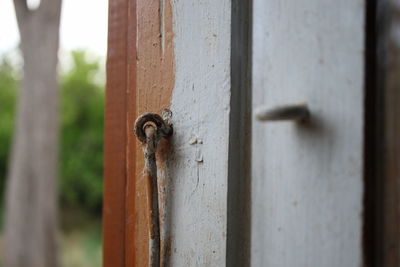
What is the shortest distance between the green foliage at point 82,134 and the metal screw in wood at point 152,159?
5457 millimetres

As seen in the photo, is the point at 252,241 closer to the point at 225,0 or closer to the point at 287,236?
the point at 287,236

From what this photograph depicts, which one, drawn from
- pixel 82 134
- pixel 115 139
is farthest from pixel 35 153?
pixel 115 139

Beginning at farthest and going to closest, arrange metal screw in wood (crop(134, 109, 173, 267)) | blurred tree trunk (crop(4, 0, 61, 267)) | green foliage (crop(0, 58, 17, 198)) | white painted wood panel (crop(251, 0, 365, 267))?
green foliage (crop(0, 58, 17, 198)) → blurred tree trunk (crop(4, 0, 61, 267)) → metal screw in wood (crop(134, 109, 173, 267)) → white painted wood panel (crop(251, 0, 365, 267))

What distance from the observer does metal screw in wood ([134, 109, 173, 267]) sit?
0.42m

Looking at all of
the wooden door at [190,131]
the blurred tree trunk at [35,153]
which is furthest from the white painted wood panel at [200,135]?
the blurred tree trunk at [35,153]

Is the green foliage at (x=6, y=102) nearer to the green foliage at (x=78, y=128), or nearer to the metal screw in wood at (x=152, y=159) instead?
the green foliage at (x=78, y=128)

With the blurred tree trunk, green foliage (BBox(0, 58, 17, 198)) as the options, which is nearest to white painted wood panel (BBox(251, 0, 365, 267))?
the blurred tree trunk

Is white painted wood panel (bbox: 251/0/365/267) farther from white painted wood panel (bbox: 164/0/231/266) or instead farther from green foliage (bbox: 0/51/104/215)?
green foliage (bbox: 0/51/104/215)

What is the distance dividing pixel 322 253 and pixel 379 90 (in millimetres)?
136

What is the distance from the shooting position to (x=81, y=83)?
571cm

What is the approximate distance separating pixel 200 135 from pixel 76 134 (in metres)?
5.71

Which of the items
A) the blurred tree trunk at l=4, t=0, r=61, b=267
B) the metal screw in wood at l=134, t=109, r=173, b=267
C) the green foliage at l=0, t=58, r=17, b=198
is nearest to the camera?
the metal screw in wood at l=134, t=109, r=173, b=267

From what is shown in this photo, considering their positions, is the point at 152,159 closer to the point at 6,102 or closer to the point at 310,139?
the point at 310,139

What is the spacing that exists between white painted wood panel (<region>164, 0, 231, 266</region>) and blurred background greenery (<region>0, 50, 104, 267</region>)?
5388 millimetres
